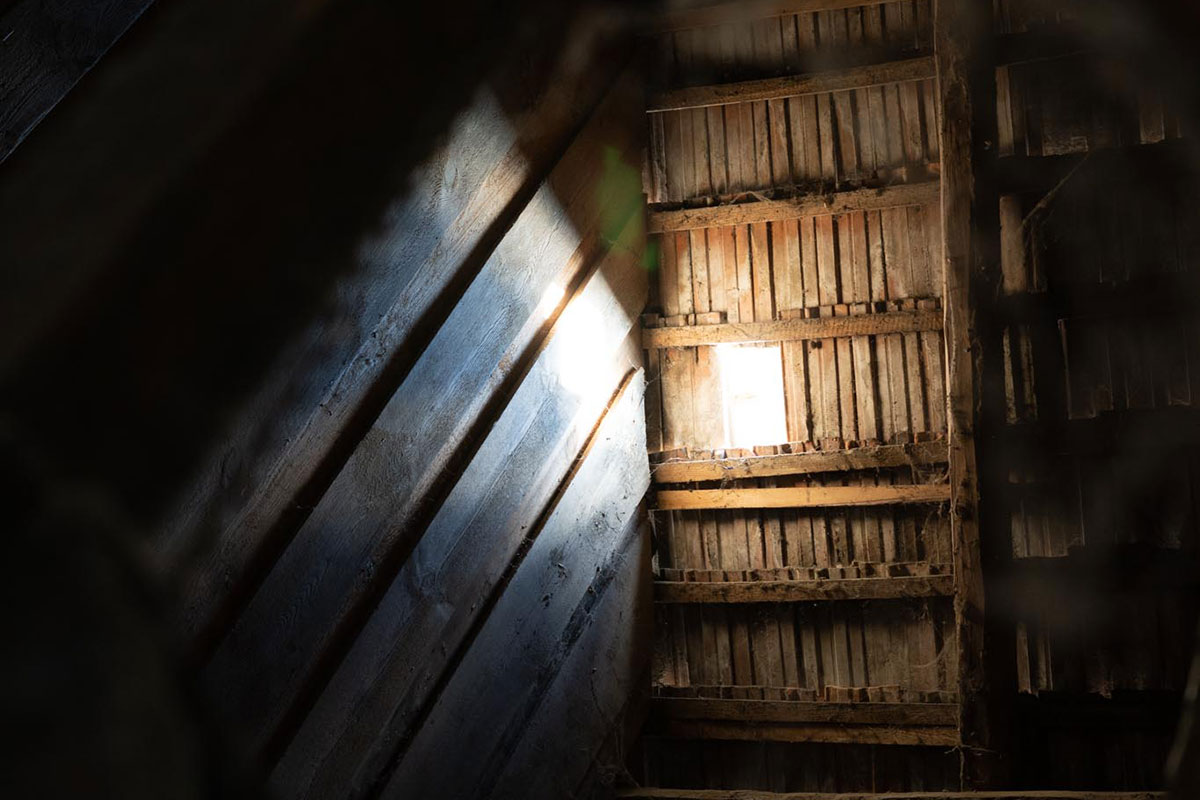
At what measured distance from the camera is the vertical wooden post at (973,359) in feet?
17.8

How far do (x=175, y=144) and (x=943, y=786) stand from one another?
5485mm

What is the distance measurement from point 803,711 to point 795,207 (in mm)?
3028

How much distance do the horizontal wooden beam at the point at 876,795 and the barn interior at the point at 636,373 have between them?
27 millimetres

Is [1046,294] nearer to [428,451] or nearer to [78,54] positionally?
[428,451]

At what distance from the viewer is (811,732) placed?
6719 mm

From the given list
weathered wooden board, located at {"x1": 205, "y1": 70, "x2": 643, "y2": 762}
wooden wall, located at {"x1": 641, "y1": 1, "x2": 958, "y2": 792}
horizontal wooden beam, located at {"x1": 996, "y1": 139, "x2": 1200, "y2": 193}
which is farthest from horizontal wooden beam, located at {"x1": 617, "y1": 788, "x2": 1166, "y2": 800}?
horizontal wooden beam, located at {"x1": 996, "y1": 139, "x2": 1200, "y2": 193}

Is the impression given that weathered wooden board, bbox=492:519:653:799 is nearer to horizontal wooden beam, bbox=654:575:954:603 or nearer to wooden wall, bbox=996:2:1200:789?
horizontal wooden beam, bbox=654:575:954:603

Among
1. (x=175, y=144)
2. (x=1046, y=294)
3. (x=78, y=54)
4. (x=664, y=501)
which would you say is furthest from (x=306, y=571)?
(x=1046, y=294)

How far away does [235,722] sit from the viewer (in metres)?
3.89

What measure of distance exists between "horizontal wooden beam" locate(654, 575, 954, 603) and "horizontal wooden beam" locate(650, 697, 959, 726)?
0.61 meters

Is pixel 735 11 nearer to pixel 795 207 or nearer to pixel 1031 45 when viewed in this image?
pixel 795 207

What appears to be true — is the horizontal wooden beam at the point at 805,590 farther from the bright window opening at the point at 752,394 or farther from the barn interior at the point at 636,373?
the bright window opening at the point at 752,394

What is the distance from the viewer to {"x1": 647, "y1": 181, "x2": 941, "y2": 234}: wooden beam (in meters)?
6.58

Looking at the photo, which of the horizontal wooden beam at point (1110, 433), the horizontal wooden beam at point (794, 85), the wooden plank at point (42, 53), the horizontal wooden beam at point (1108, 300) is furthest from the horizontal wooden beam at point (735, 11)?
the wooden plank at point (42, 53)
